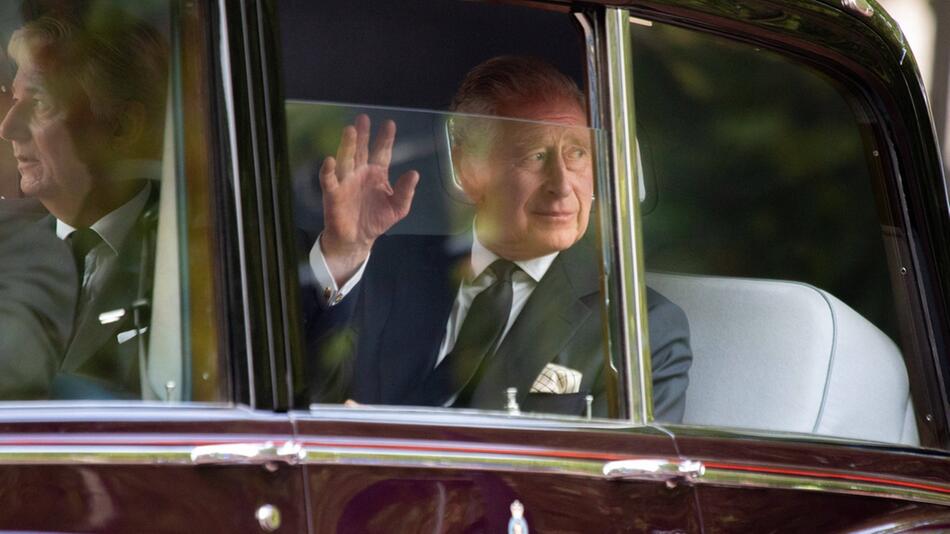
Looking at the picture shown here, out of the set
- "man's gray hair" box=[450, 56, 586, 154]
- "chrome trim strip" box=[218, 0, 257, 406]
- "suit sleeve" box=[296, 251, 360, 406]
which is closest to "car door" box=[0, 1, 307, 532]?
"chrome trim strip" box=[218, 0, 257, 406]

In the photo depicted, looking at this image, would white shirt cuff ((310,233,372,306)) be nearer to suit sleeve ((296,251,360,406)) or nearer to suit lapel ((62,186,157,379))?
suit sleeve ((296,251,360,406))

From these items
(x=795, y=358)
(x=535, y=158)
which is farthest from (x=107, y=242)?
(x=795, y=358)

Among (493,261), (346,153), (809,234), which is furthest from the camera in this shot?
(809,234)

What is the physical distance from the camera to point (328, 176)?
7.12 feet

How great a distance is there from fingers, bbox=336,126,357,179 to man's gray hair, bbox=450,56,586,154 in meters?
0.16

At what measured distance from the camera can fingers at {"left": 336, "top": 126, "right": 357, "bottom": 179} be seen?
84.7 inches

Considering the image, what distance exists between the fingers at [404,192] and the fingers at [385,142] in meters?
0.04

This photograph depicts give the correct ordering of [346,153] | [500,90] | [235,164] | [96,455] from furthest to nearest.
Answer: [500,90] < [346,153] < [235,164] < [96,455]

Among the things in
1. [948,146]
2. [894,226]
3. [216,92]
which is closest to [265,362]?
[216,92]

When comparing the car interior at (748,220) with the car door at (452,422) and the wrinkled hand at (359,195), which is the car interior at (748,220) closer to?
the car door at (452,422)

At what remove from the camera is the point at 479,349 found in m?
2.21

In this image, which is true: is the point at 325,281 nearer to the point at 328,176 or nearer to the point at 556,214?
the point at 328,176

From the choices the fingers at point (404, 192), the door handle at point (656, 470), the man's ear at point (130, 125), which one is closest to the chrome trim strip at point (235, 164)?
the man's ear at point (130, 125)

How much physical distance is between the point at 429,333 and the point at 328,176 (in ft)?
0.94
